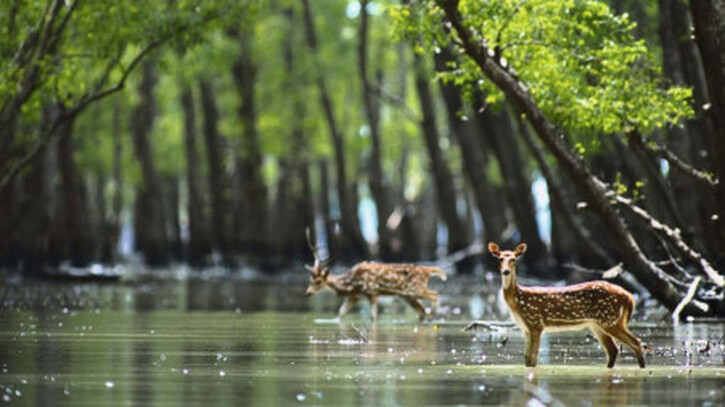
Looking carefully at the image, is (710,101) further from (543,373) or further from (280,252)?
(280,252)

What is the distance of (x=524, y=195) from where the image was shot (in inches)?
1607

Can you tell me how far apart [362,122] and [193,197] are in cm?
1437

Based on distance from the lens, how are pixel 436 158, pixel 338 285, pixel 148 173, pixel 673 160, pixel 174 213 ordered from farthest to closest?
pixel 174 213 → pixel 148 173 → pixel 436 158 → pixel 338 285 → pixel 673 160

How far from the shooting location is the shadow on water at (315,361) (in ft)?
39.7

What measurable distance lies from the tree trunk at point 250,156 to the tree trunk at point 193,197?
359 centimetres

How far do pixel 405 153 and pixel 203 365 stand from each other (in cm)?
6323

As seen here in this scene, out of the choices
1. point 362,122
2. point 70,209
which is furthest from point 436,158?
point 362,122

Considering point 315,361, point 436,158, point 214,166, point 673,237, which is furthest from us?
point 214,166

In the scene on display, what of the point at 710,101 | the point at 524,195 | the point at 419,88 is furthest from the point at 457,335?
the point at 419,88

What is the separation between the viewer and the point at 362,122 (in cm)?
7831

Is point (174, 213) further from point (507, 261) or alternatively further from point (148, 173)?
point (507, 261)

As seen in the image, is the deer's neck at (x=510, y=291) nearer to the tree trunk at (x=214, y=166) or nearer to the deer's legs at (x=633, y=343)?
the deer's legs at (x=633, y=343)

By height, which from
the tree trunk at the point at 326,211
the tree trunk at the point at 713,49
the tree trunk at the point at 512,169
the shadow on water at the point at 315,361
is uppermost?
the tree trunk at the point at 326,211

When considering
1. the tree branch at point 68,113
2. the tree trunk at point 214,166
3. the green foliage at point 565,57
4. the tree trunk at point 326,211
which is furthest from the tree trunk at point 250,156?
the green foliage at point 565,57
